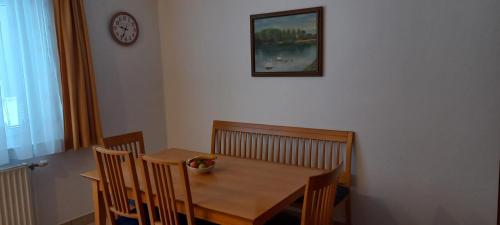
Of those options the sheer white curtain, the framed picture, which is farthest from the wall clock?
the framed picture

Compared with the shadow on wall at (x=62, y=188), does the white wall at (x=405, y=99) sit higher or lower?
higher

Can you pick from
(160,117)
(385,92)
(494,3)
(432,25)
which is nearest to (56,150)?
(160,117)

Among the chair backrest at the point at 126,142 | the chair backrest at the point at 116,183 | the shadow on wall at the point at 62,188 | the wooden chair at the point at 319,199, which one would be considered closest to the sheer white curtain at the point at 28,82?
the shadow on wall at the point at 62,188

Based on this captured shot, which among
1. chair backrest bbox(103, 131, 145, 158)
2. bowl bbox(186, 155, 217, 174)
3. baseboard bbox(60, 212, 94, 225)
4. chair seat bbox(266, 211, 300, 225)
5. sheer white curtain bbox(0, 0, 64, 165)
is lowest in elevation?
baseboard bbox(60, 212, 94, 225)

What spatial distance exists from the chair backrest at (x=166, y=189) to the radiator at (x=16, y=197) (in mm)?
1348

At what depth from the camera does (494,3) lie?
7.31 feet

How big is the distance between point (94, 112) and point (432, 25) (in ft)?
8.89

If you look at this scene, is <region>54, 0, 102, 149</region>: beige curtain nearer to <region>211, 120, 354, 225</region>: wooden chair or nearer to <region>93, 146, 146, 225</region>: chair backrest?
<region>93, 146, 146, 225</region>: chair backrest

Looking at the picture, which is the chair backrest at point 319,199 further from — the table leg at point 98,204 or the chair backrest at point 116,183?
the table leg at point 98,204

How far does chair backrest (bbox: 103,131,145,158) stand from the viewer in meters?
2.73

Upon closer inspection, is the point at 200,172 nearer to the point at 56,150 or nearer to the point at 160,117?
the point at 56,150

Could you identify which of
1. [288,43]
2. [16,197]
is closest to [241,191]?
[288,43]

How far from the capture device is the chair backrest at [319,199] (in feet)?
5.59

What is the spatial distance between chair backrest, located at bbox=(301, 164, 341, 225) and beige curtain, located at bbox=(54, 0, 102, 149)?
2145 mm
